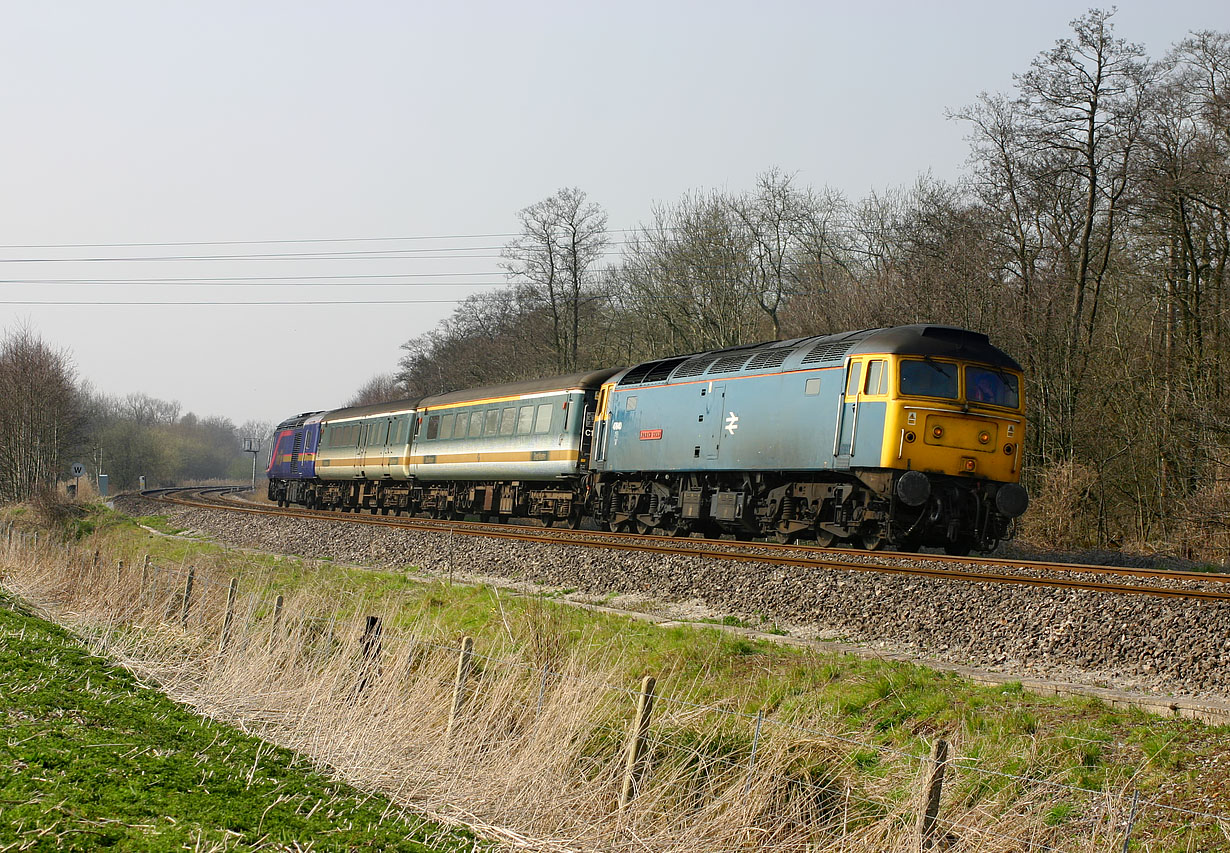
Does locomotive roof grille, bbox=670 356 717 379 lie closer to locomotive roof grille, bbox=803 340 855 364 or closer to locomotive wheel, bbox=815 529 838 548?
locomotive roof grille, bbox=803 340 855 364

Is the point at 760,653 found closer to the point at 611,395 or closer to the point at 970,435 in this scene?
the point at 970,435

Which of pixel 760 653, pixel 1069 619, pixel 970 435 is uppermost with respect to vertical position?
pixel 970 435

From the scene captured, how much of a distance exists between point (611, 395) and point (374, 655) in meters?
12.3

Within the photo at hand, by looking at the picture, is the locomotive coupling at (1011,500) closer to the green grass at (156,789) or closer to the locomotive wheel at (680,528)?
the locomotive wheel at (680,528)

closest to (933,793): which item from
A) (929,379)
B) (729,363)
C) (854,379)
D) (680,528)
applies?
(929,379)

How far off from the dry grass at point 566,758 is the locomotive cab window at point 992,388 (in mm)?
7496

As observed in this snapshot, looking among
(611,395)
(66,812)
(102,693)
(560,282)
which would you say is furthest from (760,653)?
(560,282)

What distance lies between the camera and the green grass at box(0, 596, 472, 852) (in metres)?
4.84

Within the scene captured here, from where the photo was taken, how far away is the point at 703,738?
7367 millimetres

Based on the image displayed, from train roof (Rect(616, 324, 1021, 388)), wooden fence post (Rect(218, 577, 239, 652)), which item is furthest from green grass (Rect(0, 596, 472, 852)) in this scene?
train roof (Rect(616, 324, 1021, 388))

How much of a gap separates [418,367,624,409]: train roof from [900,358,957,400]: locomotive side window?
29.6 feet

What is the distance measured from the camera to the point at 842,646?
10.2m

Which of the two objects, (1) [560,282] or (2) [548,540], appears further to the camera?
(1) [560,282]

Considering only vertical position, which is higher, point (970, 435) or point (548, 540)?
point (970, 435)
